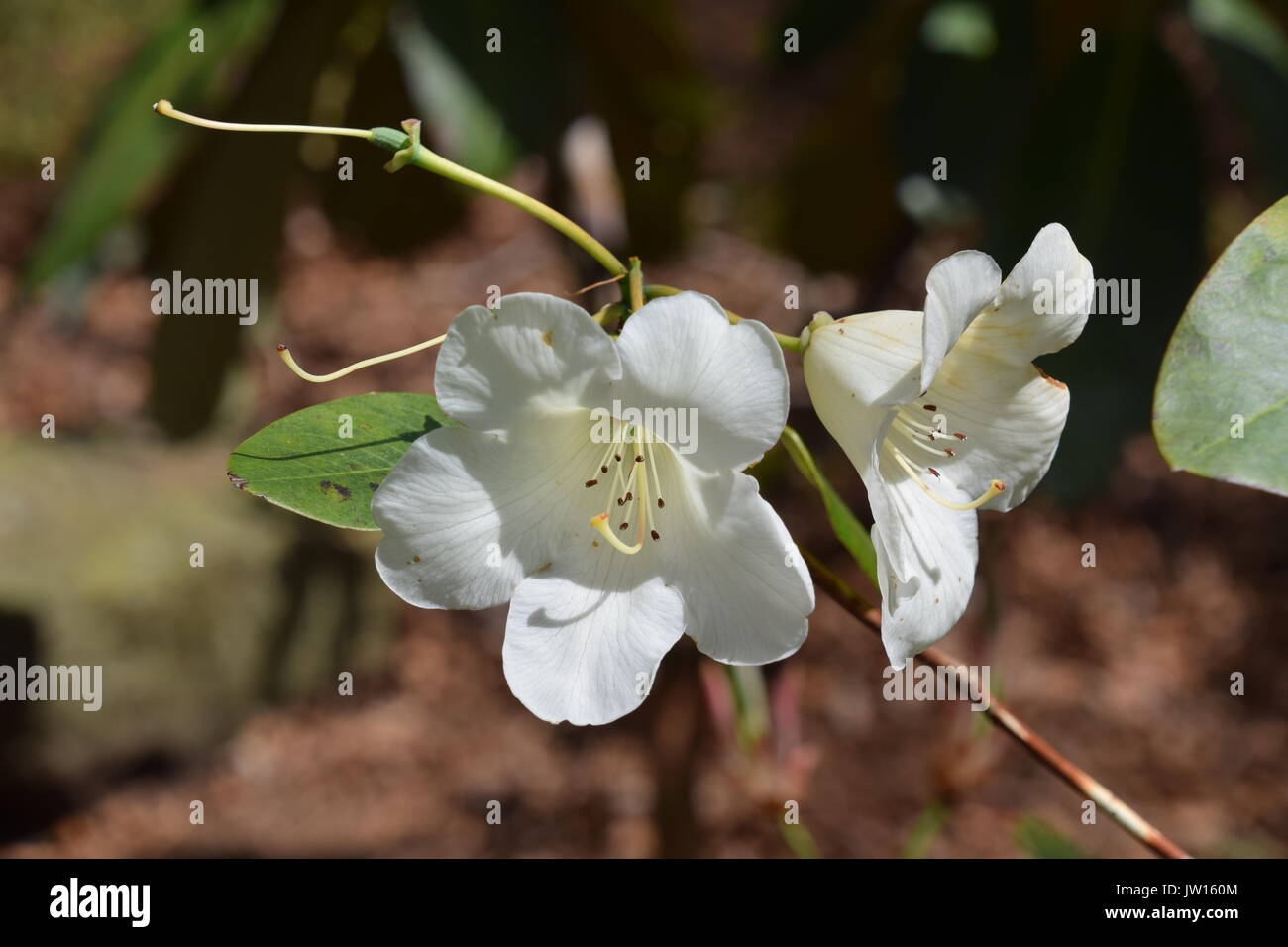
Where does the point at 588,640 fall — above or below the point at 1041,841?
above

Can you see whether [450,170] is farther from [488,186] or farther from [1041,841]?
[1041,841]

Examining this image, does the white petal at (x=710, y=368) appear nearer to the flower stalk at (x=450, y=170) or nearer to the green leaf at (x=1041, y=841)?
the flower stalk at (x=450, y=170)

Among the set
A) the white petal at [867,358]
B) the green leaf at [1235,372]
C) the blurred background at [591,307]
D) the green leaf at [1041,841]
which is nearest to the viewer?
the green leaf at [1235,372]

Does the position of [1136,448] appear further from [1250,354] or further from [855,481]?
[1250,354]

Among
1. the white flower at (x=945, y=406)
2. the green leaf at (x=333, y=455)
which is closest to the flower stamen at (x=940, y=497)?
the white flower at (x=945, y=406)

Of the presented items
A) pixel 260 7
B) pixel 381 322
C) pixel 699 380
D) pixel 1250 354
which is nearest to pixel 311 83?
pixel 260 7

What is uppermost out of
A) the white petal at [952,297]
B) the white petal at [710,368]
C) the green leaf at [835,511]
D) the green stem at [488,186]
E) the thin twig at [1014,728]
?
the green stem at [488,186]

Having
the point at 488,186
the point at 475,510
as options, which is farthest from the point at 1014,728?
the point at 488,186

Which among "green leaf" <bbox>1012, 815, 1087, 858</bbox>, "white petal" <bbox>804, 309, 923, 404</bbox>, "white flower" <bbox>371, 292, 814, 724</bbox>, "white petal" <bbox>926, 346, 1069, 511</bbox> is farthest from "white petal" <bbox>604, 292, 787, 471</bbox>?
"green leaf" <bbox>1012, 815, 1087, 858</bbox>
